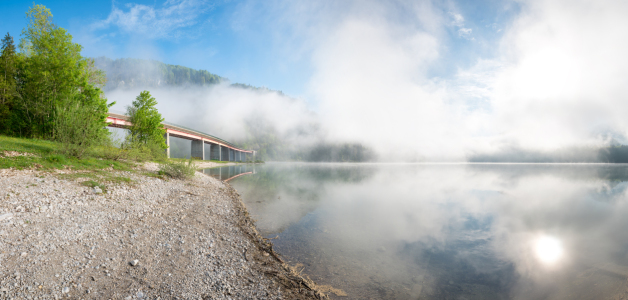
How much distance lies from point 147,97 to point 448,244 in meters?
53.7

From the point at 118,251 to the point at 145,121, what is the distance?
41664mm

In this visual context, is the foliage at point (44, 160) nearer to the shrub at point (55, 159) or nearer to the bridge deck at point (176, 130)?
the shrub at point (55, 159)

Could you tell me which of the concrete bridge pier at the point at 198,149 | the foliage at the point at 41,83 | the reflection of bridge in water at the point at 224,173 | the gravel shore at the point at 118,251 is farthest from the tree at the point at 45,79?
the concrete bridge pier at the point at 198,149

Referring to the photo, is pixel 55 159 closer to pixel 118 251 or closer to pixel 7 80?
pixel 118 251

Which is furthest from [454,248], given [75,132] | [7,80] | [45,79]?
[7,80]

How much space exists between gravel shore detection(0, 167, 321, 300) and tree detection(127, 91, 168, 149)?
31.9 metres

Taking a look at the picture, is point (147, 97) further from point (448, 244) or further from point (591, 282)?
point (591, 282)

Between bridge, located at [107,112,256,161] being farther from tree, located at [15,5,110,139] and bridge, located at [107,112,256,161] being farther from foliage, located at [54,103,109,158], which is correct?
foliage, located at [54,103,109,158]

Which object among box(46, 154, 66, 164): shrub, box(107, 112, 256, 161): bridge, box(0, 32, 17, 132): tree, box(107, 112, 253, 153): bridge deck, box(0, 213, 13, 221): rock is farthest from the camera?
box(107, 112, 256, 161): bridge

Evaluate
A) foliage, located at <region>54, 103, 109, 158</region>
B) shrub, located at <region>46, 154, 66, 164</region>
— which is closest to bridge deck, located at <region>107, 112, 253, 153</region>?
foliage, located at <region>54, 103, 109, 158</region>

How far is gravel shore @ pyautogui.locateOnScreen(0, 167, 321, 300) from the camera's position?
579 centimetres

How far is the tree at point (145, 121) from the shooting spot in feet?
132

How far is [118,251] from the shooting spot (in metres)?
7.48

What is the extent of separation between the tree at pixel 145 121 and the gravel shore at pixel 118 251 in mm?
31934
